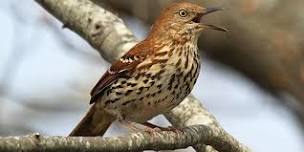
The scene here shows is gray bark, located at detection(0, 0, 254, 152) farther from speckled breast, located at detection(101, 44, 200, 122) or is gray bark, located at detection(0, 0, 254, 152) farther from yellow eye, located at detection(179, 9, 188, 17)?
yellow eye, located at detection(179, 9, 188, 17)

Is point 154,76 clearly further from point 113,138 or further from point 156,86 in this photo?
point 113,138

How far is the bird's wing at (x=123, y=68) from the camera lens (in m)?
5.46

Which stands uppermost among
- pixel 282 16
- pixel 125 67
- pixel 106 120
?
pixel 282 16

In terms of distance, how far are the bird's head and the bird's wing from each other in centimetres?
22

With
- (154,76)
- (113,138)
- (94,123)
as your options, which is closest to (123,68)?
(154,76)

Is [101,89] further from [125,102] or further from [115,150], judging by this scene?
[115,150]

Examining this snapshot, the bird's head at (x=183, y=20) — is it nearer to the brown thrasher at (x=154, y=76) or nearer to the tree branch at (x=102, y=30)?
the brown thrasher at (x=154, y=76)

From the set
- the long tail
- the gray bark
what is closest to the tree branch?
the gray bark

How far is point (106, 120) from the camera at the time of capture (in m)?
5.73

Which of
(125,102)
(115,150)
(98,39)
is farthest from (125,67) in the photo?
(115,150)

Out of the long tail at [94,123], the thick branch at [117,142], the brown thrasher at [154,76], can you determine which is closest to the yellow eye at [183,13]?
the brown thrasher at [154,76]

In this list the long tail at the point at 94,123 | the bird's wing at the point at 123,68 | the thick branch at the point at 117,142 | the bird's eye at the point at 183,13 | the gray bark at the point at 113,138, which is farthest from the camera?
the long tail at the point at 94,123

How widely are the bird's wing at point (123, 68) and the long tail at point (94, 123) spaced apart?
0.11 m

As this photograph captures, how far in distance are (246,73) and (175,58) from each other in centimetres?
329
